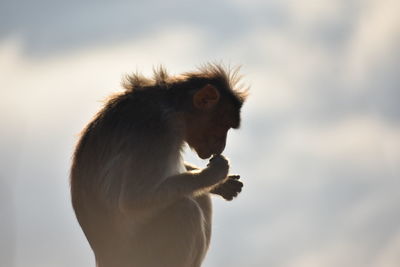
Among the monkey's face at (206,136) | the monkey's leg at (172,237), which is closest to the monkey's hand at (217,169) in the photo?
the monkey's leg at (172,237)

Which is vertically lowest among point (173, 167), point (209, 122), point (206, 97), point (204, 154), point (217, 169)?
point (173, 167)

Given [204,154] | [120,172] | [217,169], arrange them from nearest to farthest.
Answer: [120,172], [217,169], [204,154]

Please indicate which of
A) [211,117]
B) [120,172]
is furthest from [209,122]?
[120,172]

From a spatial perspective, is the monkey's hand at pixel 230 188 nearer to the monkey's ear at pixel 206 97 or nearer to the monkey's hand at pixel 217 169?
the monkey's hand at pixel 217 169

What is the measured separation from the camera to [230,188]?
1394 cm

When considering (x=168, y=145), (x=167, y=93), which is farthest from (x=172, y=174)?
(x=167, y=93)

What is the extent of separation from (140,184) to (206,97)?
70.2 inches

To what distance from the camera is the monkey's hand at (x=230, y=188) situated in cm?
1393

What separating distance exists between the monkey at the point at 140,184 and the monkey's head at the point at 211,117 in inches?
16.5

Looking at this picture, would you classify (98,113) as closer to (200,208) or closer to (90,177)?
(90,177)

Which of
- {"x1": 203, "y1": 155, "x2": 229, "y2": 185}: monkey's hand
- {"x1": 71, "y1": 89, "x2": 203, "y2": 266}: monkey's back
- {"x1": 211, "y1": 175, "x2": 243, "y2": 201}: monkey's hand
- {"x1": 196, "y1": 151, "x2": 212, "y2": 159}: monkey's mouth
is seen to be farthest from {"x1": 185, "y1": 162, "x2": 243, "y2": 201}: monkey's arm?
{"x1": 71, "y1": 89, "x2": 203, "y2": 266}: monkey's back

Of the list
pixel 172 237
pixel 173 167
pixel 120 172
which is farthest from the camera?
pixel 173 167

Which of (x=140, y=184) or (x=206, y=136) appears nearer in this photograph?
(x=140, y=184)

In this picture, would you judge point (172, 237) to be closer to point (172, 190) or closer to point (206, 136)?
point (172, 190)
